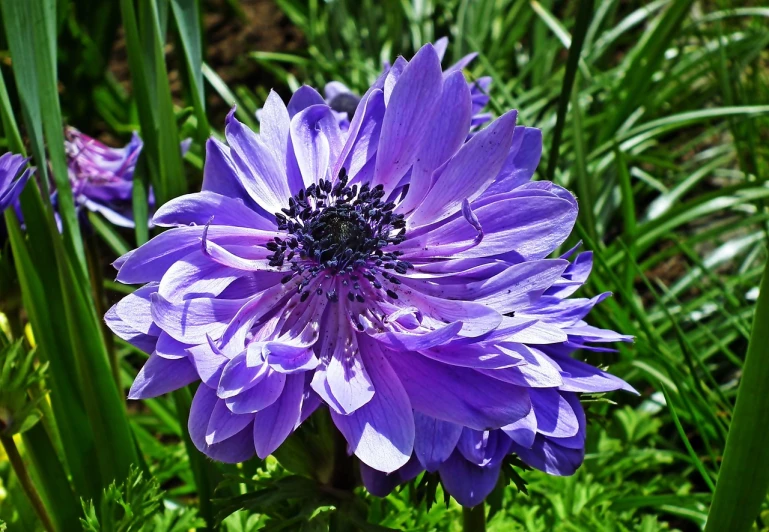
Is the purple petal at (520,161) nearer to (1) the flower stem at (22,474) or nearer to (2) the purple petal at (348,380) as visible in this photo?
(2) the purple petal at (348,380)

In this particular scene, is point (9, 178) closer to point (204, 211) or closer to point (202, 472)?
point (204, 211)

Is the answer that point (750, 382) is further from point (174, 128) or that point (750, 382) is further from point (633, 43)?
point (633, 43)

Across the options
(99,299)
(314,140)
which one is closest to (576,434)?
(314,140)

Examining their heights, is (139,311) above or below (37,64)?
below

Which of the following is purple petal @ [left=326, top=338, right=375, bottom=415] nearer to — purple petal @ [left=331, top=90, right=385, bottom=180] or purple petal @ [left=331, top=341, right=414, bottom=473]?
purple petal @ [left=331, top=341, right=414, bottom=473]

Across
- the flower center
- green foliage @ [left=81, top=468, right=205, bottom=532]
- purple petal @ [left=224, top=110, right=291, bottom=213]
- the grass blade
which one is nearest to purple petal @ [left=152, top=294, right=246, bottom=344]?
purple petal @ [left=224, top=110, right=291, bottom=213]

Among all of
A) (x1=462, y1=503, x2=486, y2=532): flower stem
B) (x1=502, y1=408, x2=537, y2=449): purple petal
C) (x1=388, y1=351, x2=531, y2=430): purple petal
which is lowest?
(x1=462, y1=503, x2=486, y2=532): flower stem

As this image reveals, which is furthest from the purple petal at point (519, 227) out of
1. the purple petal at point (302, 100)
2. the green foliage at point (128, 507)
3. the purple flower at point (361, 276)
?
the green foliage at point (128, 507)
